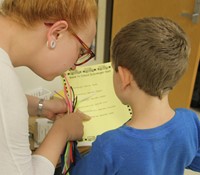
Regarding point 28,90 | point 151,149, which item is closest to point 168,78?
point 151,149

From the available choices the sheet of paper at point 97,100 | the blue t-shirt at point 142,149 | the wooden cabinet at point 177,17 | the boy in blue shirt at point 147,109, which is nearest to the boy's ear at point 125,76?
the boy in blue shirt at point 147,109

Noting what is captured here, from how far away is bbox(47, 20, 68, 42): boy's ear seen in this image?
0.69m

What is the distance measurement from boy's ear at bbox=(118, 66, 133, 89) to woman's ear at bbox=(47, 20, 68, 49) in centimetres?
19

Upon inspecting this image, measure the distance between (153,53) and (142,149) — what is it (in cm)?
25

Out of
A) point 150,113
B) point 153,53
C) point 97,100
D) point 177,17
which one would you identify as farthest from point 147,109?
point 177,17

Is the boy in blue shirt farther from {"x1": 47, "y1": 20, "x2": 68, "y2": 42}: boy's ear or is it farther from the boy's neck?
{"x1": 47, "y1": 20, "x2": 68, "y2": 42}: boy's ear

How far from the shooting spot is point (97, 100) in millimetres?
1057

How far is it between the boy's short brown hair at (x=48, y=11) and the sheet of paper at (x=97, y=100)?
1.09 feet

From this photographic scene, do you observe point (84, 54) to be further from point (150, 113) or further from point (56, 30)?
point (150, 113)

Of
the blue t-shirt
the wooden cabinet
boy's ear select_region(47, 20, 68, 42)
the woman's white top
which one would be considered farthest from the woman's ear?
the wooden cabinet

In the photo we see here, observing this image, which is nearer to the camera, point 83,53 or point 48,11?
point 48,11

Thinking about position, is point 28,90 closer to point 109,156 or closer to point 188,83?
point 109,156

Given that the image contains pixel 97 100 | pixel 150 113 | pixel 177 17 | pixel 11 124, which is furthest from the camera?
pixel 177 17

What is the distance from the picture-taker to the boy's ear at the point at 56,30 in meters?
0.69
